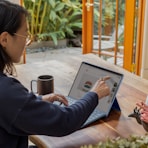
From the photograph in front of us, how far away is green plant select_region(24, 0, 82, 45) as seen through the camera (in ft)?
18.4

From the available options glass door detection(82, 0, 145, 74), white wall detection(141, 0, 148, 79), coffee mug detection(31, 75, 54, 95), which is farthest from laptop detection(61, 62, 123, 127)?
glass door detection(82, 0, 145, 74)

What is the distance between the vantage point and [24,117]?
3.43ft

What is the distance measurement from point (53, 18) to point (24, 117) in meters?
4.71

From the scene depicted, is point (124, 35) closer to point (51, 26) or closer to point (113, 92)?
point (51, 26)

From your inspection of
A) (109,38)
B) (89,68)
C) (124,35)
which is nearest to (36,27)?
(109,38)

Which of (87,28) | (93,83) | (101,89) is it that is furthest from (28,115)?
(87,28)

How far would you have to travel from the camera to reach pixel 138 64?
3820mm

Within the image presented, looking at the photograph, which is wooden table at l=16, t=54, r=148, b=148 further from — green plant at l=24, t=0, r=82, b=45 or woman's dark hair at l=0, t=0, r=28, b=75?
green plant at l=24, t=0, r=82, b=45

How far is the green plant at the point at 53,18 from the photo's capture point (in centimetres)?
562

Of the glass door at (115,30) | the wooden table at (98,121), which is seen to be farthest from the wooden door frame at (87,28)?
the wooden table at (98,121)

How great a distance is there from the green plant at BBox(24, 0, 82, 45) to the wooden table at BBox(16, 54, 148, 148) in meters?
3.43

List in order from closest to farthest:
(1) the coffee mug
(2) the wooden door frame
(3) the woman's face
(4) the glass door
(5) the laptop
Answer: (3) the woman's face
(5) the laptop
(1) the coffee mug
(4) the glass door
(2) the wooden door frame

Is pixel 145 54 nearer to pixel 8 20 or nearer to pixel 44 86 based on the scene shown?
pixel 44 86

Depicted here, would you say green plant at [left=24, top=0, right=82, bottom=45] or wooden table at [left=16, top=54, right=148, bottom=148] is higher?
green plant at [left=24, top=0, right=82, bottom=45]
